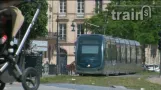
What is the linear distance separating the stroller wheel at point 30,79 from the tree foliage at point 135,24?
173 ft

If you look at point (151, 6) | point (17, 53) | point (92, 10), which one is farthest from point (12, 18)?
point (92, 10)

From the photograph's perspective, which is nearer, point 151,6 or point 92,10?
point 151,6

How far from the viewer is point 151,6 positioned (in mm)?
62125

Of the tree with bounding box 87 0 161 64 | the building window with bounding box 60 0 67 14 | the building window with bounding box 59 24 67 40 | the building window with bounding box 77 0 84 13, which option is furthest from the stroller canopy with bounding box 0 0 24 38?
the building window with bounding box 77 0 84 13

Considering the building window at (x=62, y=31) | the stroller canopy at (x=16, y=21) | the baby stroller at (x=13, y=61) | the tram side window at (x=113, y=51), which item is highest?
the stroller canopy at (x=16, y=21)

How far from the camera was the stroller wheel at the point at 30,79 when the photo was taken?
11188mm

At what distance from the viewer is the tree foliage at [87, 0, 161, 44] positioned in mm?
66125

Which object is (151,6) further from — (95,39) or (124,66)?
(95,39)

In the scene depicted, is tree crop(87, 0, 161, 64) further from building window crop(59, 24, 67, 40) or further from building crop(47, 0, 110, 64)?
building window crop(59, 24, 67, 40)

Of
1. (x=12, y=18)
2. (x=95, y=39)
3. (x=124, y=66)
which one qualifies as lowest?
(x=124, y=66)

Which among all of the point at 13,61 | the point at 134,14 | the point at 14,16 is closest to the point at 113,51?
the point at 134,14

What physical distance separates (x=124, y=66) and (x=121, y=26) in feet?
74.0

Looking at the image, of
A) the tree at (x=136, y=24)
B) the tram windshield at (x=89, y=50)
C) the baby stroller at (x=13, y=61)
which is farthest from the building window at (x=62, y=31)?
the baby stroller at (x=13, y=61)

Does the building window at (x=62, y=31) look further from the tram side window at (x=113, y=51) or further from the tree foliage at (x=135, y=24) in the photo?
the tram side window at (x=113, y=51)
